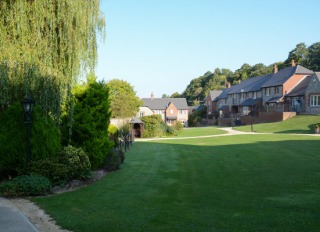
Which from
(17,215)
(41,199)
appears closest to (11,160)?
(41,199)

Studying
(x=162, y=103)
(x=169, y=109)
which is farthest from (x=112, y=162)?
(x=162, y=103)

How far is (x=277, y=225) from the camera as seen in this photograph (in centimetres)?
631

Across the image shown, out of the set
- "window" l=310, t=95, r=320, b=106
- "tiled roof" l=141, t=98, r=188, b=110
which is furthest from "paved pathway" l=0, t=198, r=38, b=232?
"tiled roof" l=141, t=98, r=188, b=110

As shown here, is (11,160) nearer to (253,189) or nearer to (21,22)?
(21,22)

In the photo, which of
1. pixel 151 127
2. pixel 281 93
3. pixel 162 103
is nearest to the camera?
pixel 151 127

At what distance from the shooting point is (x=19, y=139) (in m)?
10.2

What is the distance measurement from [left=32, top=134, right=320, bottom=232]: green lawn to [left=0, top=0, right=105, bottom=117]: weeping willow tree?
364 centimetres

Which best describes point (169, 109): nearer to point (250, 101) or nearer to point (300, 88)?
point (250, 101)

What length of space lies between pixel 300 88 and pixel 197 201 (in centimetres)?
4977

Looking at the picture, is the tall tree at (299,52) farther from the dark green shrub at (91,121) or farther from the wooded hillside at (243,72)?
the dark green shrub at (91,121)

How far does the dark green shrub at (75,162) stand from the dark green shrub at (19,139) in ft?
1.47

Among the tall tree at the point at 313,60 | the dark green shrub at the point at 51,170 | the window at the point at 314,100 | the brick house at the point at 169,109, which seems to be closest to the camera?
the dark green shrub at the point at 51,170

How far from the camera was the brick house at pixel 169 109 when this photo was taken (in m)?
82.4

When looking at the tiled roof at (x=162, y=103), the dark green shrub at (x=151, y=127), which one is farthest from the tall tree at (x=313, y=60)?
the dark green shrub at (x=151, y=127)
